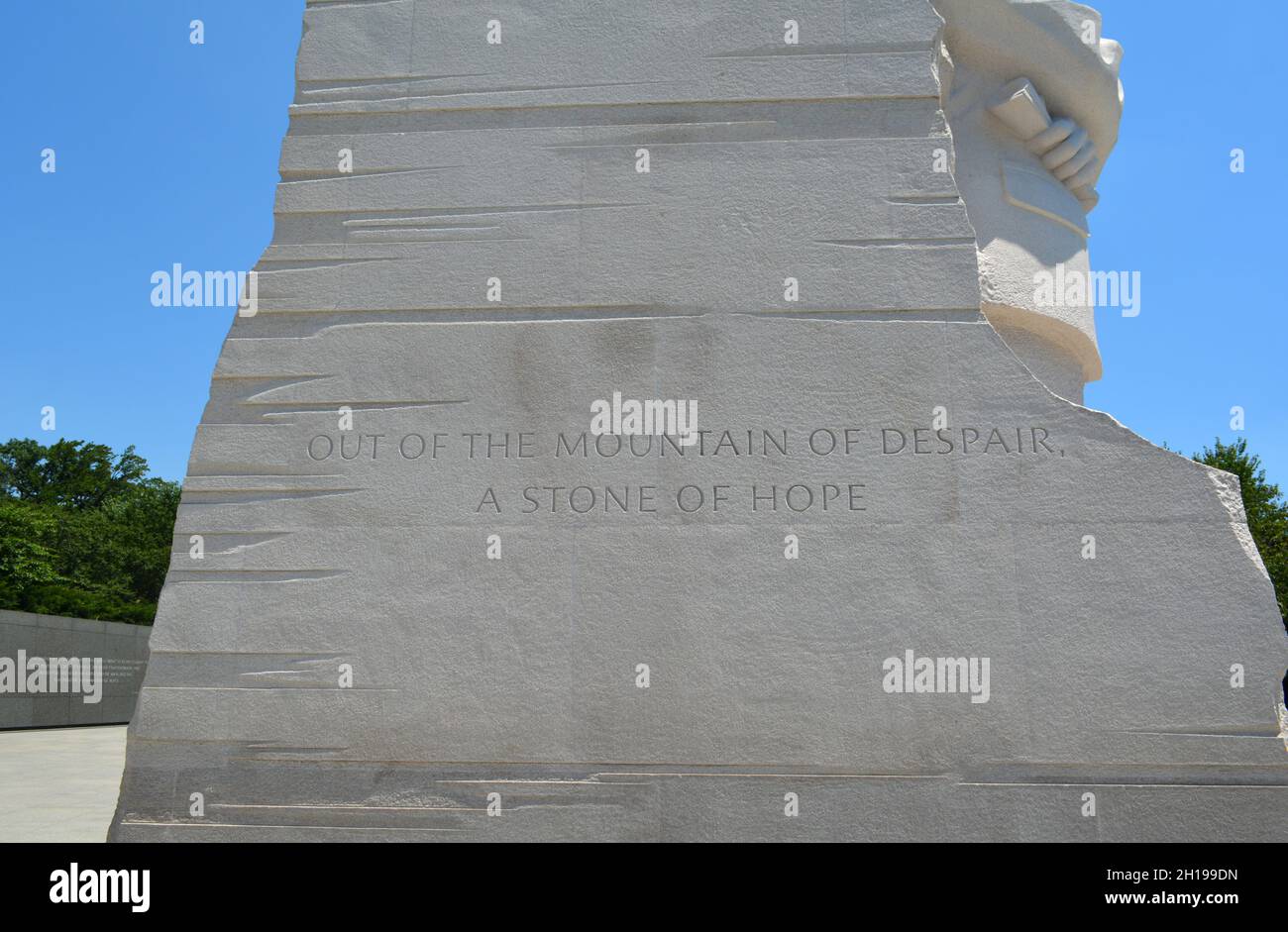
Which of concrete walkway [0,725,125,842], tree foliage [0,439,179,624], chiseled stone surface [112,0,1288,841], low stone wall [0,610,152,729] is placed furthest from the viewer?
tree foliage [0,439,179,624]

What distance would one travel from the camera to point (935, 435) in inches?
207

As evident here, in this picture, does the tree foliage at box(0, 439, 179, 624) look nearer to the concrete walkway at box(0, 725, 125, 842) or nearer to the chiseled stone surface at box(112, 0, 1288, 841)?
the concrete walkway at box(0, 725, 125, 842)

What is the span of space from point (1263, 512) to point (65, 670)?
85.0ft

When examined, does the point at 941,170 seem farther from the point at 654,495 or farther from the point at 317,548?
the point at 317,548

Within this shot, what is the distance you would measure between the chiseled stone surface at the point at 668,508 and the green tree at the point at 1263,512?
18201mm

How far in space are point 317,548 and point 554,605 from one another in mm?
1341

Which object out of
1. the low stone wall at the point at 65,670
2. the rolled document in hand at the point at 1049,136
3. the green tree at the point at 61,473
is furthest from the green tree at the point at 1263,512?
the green tree at the point at 61,473

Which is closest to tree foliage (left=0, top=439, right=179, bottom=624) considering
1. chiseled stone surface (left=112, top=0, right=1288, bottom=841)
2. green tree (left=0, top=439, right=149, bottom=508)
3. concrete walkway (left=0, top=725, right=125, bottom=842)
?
green tree (left=0, top=439, right=149, bottom=508)

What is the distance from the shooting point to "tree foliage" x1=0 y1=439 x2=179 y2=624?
86.7ft

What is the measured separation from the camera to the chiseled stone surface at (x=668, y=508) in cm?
491

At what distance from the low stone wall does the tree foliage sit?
3.57 meters

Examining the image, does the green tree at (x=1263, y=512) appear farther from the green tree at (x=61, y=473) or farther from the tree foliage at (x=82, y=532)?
the green tree at (x=61, y=473)
